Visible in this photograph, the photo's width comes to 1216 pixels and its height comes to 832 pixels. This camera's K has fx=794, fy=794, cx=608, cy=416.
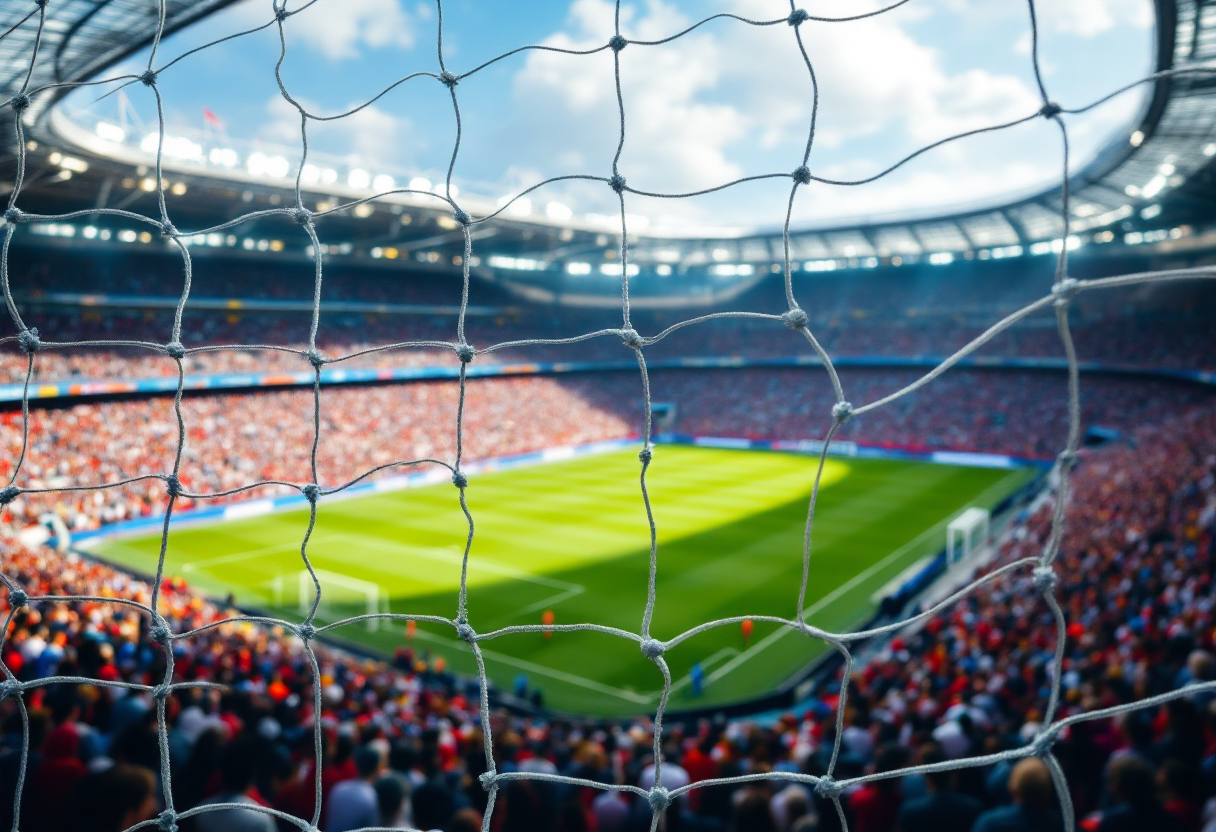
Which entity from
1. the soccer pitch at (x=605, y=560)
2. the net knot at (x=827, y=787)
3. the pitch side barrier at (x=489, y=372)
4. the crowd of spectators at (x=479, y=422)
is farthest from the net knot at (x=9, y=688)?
the pitch side barrier at (x=489, y=372)

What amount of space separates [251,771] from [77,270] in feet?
86.1

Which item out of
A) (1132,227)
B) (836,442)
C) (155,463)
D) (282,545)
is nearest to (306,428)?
(155,463)

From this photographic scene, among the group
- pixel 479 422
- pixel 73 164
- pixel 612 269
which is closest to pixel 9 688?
pixel 73 164

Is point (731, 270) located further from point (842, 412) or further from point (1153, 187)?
point (842, 412)

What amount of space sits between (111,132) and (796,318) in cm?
2101

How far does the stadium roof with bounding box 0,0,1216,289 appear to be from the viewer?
790cm

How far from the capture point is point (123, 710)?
14.6 feet

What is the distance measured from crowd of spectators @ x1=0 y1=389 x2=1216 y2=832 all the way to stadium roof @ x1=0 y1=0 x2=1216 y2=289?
9.54ft

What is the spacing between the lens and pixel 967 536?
16000 millimetres

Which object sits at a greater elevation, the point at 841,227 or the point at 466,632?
the point at 841,227

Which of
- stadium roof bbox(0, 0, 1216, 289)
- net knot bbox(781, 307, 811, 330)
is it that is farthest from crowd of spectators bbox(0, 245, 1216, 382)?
net knot bbox(781, 307, 811, 330)

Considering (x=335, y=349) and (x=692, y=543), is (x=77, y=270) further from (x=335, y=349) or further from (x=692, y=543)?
(x=692, y=543)

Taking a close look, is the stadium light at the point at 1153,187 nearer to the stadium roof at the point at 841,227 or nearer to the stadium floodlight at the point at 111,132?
the stadium roof at the point at 841,227

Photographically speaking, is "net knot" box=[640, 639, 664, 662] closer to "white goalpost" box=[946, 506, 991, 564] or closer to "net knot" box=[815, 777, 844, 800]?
"net knot" box=[815, 777, 844, 800]
